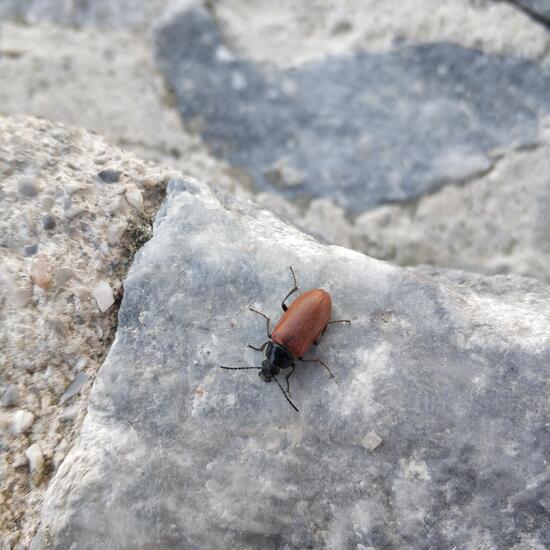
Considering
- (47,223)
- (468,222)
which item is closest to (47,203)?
(47,223)

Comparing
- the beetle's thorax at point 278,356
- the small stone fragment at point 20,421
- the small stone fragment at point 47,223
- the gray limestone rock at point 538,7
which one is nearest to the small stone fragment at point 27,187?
the small stone fragment at point 47,223

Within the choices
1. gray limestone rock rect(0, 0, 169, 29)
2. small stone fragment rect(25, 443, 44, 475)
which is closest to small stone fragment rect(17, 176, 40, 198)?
small stone fragment rect(25, 443, 44, 475)

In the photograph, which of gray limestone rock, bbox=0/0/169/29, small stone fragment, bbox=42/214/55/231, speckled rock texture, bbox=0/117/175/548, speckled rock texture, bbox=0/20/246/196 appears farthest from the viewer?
gray limestone rock, bbox=0/0/169/29

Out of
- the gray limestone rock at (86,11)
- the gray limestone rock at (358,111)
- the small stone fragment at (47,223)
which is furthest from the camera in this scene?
the gray limestone rock at (86,11)

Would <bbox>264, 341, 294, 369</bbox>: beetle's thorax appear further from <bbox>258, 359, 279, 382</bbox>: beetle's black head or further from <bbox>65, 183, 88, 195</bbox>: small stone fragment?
<bbox>65, 183, 88, 195</bbox>: small stone fragment

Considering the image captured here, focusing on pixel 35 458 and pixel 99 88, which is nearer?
pixel 35 458

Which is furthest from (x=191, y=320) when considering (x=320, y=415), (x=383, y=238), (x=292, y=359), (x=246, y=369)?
(x=383, y=238)

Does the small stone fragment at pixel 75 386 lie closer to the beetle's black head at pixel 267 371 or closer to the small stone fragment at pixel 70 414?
the small stone fragment at pixel 70 414

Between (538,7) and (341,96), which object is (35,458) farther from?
(538,7)
